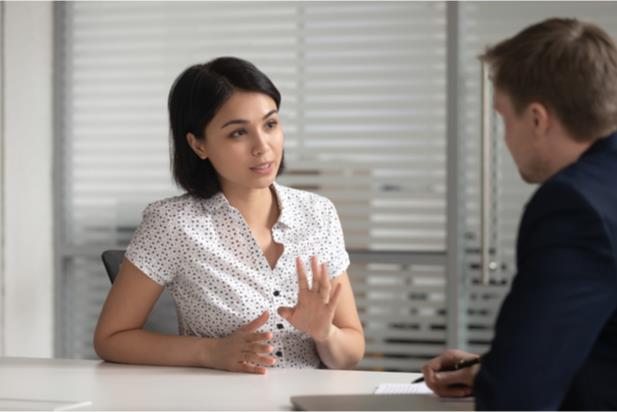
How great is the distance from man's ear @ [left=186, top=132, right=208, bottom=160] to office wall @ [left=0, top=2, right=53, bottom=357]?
2146 millimetres

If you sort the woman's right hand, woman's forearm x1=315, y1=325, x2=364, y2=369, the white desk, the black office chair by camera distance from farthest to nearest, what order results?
the black office chair, woman's forearm x1=315, y1=325, x2=364, y2=369, the woman's right hand, the white desk

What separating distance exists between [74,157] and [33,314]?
2.56ft

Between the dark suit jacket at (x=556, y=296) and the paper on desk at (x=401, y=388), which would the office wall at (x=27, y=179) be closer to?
the paper on desk at (x=401, y=388)

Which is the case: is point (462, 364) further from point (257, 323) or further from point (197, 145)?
point (197, 145)

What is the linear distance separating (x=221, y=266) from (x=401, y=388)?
0.71 metres

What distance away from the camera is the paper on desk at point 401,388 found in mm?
2184

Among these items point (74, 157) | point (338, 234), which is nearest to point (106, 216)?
point (74, 157)

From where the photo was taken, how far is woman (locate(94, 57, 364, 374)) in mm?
2693

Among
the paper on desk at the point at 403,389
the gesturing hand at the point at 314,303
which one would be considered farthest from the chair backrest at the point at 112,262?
the paper on desk at the point at 403,389

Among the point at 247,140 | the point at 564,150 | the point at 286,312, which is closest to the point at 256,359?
the point at 286,312

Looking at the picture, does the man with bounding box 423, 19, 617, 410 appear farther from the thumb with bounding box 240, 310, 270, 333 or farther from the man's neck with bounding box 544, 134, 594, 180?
the thumb with bounding box 240, 310, 270, 333

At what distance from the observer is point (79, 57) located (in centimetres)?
511

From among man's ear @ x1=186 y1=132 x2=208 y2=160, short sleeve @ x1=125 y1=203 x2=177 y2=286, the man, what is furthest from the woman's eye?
the man

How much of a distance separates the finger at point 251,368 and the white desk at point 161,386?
21 millimetres
